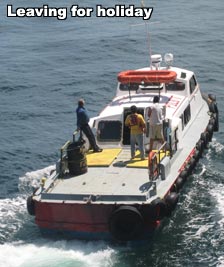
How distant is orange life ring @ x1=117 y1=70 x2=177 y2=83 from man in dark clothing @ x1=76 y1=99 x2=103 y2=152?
3060mm

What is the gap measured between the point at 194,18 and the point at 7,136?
22685 millimetres

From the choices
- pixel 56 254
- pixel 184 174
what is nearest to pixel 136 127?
pixel 184 174

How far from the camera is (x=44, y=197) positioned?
20.4 meters

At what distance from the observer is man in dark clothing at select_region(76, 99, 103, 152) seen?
907 inches

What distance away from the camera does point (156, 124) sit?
2312 centimetres

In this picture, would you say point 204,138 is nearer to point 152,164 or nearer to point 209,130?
point 209,130

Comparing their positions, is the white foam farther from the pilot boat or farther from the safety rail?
the safety rail

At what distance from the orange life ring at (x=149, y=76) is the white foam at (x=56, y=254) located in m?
7.42

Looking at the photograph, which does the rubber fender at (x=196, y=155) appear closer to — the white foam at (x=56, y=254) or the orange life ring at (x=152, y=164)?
the orange life ring at (x=152, y=164)

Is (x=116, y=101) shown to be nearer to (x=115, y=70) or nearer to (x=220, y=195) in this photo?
(x=220, y=195)

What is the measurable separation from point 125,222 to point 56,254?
6.86ft

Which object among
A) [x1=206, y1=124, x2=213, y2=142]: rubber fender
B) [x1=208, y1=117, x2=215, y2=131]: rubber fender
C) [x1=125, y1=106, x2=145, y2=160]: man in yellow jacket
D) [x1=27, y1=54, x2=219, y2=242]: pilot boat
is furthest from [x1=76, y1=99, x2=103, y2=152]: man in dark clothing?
[x1=208, y1=117, x2=215, y2=131]: rubber fender

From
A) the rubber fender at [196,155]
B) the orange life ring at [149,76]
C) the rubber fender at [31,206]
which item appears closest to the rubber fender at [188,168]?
the rubber fender at [196,155]

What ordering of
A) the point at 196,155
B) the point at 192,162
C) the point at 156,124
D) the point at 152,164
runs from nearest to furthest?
the point at 152,164 < the point at 156,124 < the point at 192,162 < the point at 196,155
